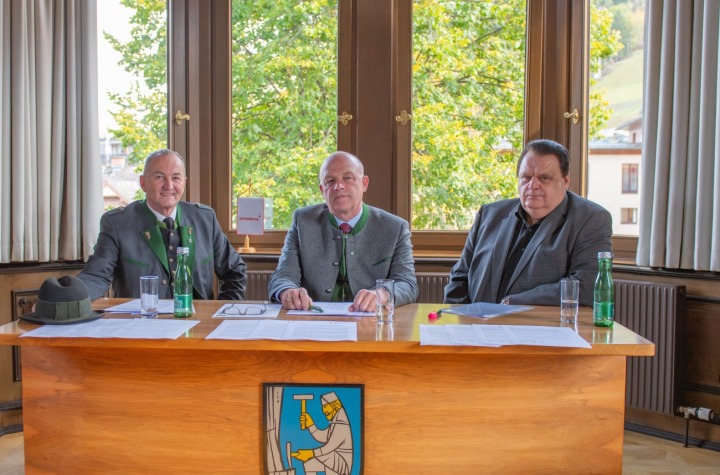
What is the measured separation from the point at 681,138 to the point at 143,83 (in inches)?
110

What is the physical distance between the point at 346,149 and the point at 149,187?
1361 millimetres

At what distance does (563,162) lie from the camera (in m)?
2.58

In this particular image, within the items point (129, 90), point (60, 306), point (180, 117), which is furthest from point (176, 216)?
point (129, 90)

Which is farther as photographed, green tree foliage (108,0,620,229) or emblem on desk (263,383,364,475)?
green tree foliage (108,0,620,229)

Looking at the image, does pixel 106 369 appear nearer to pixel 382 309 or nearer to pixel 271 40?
pixel 382 309

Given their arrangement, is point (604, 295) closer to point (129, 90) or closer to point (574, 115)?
point (574, 115)

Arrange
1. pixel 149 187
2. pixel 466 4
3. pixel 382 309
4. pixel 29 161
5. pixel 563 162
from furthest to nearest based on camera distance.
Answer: pixel 466 4 < pixel 29 161 < pixel 149 187 < pixel 563 162 < pixel 382 309

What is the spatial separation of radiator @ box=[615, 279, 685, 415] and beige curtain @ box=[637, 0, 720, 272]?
0.13 m

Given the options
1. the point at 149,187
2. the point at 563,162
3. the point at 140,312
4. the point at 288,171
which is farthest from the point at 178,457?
the point at 288,171

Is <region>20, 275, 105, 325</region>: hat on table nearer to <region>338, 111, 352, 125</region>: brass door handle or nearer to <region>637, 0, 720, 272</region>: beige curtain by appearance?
<region>338, 111, 352, 125</region>: brass door handle

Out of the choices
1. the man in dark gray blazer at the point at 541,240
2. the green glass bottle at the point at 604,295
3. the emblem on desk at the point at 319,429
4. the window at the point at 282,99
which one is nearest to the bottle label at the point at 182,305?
the emblem on desk at the point at 319,429

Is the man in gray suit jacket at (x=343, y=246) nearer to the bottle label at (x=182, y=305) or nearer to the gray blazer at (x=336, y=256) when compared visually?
the gray blazer at (x=336, y=256)

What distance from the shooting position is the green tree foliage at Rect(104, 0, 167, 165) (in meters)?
3.83

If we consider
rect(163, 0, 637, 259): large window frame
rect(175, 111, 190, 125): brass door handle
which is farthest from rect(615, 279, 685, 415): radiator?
rect(175, 111, 190, 125): brass door handle
